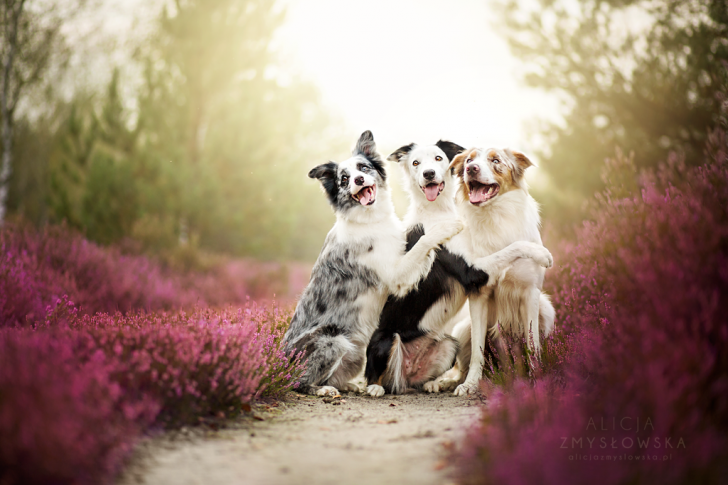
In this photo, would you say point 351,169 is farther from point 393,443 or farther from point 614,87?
point 614,87

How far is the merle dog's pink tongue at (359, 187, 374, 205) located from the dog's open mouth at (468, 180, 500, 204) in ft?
3.10

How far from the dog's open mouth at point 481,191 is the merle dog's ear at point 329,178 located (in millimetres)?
1354

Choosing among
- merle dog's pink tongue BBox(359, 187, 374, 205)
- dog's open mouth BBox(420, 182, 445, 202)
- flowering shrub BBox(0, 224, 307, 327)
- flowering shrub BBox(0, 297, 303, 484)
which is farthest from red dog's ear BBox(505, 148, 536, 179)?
flowering shrub BBox(0, 224, 307, 327)

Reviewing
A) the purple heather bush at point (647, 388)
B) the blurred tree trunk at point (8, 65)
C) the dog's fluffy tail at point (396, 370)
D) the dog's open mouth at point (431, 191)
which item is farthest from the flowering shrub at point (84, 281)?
the blurred tree trunk at point (8, 65)

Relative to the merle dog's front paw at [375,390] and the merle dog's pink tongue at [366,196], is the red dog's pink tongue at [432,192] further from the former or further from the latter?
the merle dog's front paw at [375,390]

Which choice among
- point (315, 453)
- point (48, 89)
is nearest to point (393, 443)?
point (315, 453)

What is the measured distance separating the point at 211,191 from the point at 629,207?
1102cm

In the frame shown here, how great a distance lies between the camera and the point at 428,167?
435cm

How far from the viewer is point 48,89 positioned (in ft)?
59.3

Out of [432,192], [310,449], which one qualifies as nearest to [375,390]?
[310,449]

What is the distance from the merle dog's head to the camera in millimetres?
4445

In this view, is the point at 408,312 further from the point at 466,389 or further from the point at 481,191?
the point at 481,191

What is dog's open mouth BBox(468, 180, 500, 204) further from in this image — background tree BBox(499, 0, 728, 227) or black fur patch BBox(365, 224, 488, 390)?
background tree BBox(499, 0, 728, 227)

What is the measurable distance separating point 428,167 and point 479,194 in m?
0.56
